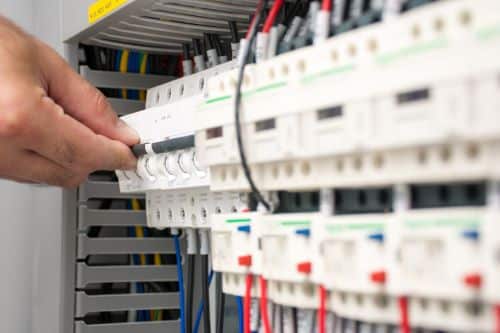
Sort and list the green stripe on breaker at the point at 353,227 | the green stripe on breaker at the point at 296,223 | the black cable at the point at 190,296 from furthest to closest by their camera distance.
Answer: the black cable at the point at 190,296 → the green stripe on breaker at the point at 296,223 → the green stripe on breaker at the point at 353,227

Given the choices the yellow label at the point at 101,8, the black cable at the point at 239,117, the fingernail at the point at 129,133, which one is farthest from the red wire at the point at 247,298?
the yellow label at the point at 101,8

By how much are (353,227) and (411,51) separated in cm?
19

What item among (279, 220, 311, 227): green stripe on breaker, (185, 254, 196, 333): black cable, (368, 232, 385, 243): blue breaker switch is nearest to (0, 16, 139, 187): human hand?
(185, 254, 196, 333): black cable

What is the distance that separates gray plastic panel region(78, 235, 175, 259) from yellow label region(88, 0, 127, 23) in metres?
0.44

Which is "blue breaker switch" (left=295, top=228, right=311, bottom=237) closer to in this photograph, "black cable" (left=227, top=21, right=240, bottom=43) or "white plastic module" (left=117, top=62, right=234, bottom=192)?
"white plastic module" (left=117, top=62, right=234, bottom=192)

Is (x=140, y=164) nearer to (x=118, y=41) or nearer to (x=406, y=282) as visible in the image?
(x=118, y=41)

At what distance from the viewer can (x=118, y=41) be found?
1488 millimetres

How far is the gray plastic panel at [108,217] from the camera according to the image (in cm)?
150

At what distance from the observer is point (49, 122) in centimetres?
112

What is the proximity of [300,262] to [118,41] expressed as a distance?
0.83 meters

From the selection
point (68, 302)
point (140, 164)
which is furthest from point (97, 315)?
point (140, 164)

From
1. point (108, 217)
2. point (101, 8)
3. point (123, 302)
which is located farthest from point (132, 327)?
point (101, 8)

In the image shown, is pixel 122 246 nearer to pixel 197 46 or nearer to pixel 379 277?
pixel 197 46

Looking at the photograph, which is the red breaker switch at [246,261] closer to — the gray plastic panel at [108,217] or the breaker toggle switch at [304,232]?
the breaker toggle switch at [304,232]
